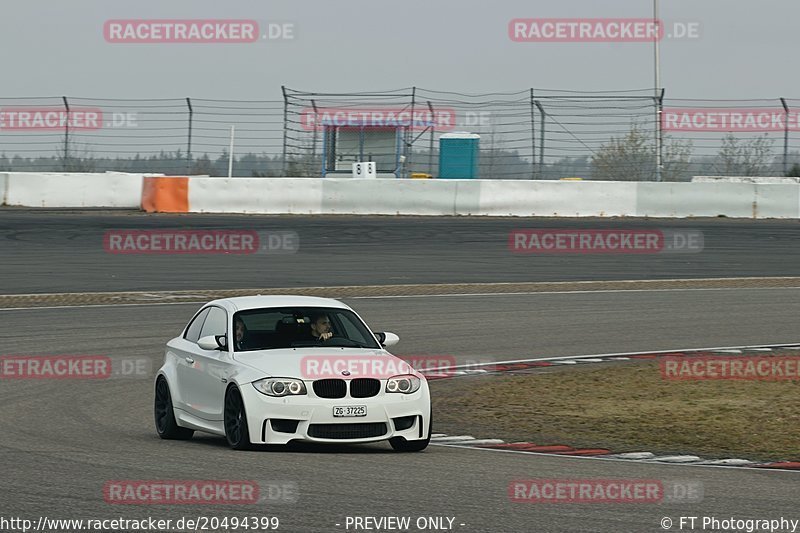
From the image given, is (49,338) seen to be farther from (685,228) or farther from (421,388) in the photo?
(685,228)

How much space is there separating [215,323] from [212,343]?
Answer: 0.67 metres

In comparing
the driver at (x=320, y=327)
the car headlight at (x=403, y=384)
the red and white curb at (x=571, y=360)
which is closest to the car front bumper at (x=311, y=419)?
the car headlight at (x=403, y=384)

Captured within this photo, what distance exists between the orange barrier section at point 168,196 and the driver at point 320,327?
74.5 ft

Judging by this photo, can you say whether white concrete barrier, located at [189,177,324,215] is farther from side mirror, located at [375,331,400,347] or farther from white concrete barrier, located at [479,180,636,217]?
side mirror, located at [375,331,400,347]

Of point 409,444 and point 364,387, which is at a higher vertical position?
point 364,387

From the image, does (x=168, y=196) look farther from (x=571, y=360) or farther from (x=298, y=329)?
(x=298, y=329)

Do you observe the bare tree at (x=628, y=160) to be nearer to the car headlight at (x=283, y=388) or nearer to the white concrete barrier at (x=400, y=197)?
the white concrete barrier at (x=400, y=197)

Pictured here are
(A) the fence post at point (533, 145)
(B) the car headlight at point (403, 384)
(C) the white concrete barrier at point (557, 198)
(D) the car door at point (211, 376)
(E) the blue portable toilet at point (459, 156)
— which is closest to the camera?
(B) the car headlight at point (403, 384)

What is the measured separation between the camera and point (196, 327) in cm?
1141

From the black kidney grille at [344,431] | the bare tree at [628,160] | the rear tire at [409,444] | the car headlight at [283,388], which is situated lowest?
the rear tire at [409,444]

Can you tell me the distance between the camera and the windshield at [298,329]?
→ 34.5 ft

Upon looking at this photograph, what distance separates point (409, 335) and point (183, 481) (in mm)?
9898

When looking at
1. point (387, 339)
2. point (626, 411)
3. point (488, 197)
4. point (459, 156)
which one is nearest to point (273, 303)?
point (387, 339)

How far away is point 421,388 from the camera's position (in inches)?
395
